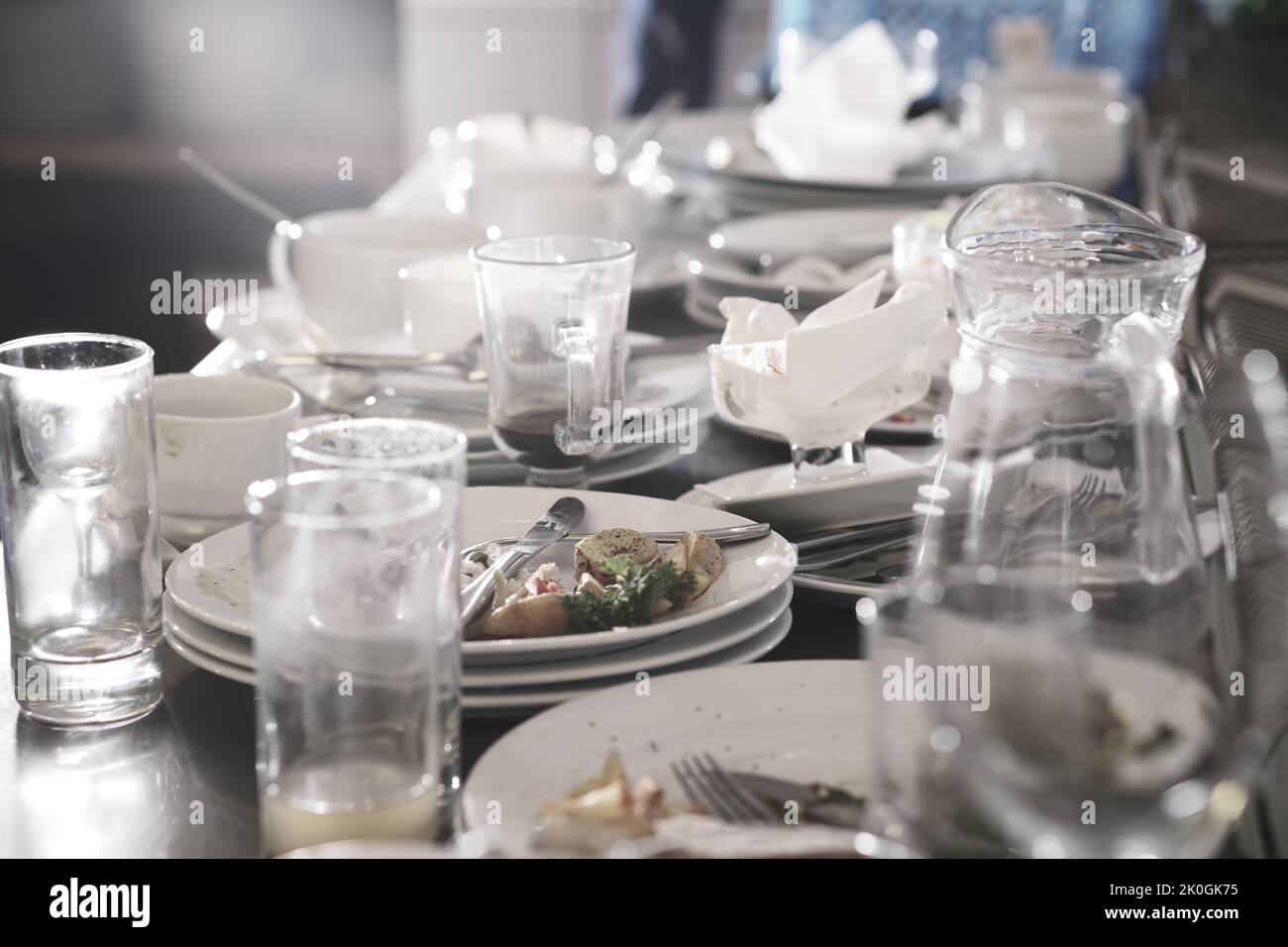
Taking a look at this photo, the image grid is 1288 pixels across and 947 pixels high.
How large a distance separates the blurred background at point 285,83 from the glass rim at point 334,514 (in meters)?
1.35

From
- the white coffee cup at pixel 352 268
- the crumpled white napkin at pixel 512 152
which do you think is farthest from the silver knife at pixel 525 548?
the crumpled white napkin at pixel 512 152

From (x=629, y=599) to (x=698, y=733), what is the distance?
0.10 m

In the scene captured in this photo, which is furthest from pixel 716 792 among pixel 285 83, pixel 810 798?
pixel 285 83

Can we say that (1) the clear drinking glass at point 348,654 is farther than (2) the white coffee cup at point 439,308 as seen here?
No

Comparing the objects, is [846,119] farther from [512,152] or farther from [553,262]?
[553,262]

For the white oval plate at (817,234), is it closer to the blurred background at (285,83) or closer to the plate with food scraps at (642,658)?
the blurred background at (285,83)

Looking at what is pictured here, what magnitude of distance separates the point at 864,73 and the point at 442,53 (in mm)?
3905

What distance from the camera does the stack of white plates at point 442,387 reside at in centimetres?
109

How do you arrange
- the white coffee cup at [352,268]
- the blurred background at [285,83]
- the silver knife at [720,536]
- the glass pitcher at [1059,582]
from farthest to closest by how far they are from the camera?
the blurred background at [285,83] < the white coffee cup at [352,268] < the silver knife at [720,536] < the glass pitcher at [1059,582]

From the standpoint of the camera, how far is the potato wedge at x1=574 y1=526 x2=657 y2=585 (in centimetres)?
80

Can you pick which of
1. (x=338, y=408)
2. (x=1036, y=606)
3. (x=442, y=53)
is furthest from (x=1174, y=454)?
(x=442, y=53)

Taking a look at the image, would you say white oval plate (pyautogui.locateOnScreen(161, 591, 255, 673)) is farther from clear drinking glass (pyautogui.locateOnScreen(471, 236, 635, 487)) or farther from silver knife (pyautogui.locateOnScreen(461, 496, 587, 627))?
clear drinking glass (pyautogui.locateOnScreen(471, 236, 635, 487))

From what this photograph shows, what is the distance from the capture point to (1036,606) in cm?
50

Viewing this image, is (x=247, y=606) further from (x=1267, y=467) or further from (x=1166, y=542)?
(x=1267, y=467)
